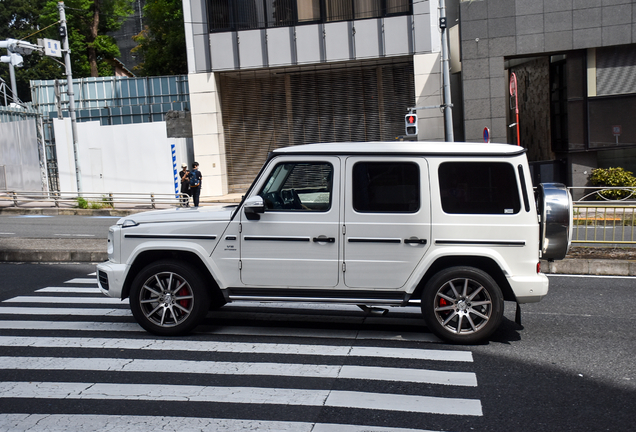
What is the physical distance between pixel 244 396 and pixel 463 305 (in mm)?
2506

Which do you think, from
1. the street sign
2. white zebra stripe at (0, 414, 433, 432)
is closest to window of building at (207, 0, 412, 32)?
the street sign

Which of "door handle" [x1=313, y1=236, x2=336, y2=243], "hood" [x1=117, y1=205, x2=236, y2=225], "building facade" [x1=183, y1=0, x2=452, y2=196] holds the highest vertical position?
"building facade" [x1=183, y1=0, x2=452, y2=196]

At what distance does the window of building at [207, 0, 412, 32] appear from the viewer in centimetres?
2689

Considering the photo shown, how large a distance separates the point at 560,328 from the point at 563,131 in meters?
19.6

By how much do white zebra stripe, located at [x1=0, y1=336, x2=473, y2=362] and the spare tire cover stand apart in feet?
4.61

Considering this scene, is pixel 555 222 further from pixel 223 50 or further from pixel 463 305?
pixel 223 50

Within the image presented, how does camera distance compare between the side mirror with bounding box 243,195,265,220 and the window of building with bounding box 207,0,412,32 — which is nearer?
the side mirror with bounding box 243,195,265,220

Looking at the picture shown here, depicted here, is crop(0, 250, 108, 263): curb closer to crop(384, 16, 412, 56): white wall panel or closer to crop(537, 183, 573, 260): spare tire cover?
crop(537, 183, 573, 260): spare tire cover

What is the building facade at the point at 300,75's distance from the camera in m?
27.0

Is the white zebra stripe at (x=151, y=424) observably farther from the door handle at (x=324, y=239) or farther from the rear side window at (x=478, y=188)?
the rear side window at (x=478, y=188)

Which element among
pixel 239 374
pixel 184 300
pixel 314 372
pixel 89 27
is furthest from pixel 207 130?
pixel 89 27

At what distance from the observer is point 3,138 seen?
31141 millimetres

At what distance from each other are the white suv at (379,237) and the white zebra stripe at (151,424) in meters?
2.08

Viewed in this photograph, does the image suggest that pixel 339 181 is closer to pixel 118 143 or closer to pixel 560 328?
pixel 560 328
